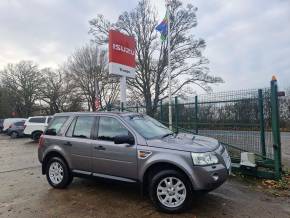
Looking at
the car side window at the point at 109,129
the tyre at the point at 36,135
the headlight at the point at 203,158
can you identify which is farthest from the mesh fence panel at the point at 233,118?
the tyre at the point at 36,135

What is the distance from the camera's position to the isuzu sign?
11.2 metres

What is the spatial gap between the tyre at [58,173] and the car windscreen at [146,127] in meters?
1.91

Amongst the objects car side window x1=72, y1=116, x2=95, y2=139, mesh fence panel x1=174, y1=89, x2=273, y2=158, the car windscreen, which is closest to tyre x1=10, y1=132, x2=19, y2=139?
mesh fence panel x1=174, y1=89, x2=273, y2=158

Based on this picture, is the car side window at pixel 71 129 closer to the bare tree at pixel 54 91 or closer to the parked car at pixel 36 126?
the parked car at pixel 36 126

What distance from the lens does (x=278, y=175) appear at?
6.05 metres

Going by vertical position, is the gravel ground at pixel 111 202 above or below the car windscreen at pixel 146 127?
below

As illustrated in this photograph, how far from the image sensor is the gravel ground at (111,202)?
443 cm

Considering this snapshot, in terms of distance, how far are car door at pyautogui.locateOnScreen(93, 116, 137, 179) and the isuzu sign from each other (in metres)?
6.14

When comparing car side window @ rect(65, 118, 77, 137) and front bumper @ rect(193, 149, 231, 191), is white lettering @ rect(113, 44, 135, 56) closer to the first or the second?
car side window @ rect(65, 118, 77, 137)

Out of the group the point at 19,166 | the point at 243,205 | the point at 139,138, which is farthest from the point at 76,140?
the point at 19,166

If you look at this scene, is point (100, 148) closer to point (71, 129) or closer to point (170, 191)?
point (71, 129)

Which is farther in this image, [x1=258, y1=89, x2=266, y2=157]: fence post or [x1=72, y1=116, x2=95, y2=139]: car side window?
[x1=258, y1=89, x2=266, y2=157]: fence post

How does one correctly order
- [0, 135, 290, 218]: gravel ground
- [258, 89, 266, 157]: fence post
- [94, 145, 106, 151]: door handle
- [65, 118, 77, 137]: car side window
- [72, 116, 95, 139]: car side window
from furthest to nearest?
[258, 89, 266, 157]: fence post → [65, 118, 77, 137]: car side window → [72, 116, 95, 139]: car side window → [94, 145, 106, 151]: door handle → [0, 135, 290, 218]: gravel ground

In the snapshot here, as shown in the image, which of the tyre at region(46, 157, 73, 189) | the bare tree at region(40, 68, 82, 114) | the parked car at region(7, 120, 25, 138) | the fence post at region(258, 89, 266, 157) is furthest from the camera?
the bare tree at region(40, 68, 82, 114)
